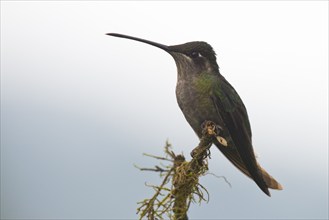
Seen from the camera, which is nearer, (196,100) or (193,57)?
(196,100)

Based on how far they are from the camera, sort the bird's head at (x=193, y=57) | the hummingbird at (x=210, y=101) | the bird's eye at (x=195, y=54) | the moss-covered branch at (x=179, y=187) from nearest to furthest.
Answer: the moss-covered branch at (x=179, y=187) < the hummingbird at (x=210, y=101) < the bird's head at (x=193, y=57) < the bird's eye at (x=195, y=54)

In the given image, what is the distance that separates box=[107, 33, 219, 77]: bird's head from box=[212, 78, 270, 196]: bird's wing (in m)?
0.32

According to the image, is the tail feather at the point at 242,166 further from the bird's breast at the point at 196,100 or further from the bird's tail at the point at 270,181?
the bird's breast at the point at 196,100

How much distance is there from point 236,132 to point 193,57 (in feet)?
4.86

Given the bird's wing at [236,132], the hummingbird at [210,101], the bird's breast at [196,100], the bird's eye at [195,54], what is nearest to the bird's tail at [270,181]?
the hummingbird at [210,101]

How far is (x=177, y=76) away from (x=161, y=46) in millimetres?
521

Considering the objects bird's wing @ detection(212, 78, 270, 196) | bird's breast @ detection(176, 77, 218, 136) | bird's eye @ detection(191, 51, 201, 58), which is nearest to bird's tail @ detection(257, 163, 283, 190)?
bird's wing @ detection(212, 78, 270, 196)

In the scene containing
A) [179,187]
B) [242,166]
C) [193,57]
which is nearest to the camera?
[179,187]

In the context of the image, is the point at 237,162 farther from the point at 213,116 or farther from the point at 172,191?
the point at 172,191

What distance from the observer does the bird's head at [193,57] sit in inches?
448

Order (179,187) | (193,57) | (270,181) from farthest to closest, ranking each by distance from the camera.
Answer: (193,57), (270,181), (179,187)

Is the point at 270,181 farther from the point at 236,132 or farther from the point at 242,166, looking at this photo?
the point at 236,132

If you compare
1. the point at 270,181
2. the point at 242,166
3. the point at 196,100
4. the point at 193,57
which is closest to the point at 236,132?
the point at 242,166

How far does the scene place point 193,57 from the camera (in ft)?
37.9
